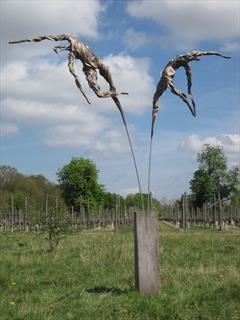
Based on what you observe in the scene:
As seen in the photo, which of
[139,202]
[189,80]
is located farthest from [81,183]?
[189,80]

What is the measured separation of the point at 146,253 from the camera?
8156 millimetres

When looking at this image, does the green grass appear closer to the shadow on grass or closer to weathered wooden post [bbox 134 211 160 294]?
the shadow on grass

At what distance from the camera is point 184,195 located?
3581cm

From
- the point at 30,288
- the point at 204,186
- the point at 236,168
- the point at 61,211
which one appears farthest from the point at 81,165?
the point at 30,288

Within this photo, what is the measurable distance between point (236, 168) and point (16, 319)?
87.7 meters

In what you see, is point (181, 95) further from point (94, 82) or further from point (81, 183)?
point (81, 183)

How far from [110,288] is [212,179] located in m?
81.5

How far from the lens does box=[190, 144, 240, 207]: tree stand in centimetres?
8656

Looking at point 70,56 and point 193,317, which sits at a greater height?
point 70,56

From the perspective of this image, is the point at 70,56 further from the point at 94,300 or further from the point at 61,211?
the point at 61,211

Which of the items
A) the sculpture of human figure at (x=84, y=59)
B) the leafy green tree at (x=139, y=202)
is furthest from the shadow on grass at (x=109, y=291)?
the sculpture of human figure at (x=84, y=59)

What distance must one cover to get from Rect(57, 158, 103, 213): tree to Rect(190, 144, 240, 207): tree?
15218 mm

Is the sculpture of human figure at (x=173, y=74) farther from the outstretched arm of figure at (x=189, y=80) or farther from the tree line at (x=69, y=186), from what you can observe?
the tree line at (x=69, y=186)

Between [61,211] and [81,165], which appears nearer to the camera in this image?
[61,211]
